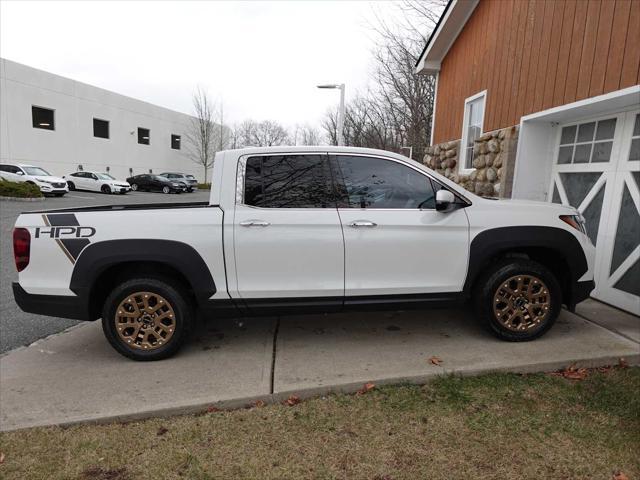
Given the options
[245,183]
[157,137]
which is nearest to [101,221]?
[245,183]

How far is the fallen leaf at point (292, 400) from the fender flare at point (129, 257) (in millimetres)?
1312

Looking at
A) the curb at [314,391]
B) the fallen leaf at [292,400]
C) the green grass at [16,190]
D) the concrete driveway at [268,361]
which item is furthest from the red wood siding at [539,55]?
the green grass at [16,190]

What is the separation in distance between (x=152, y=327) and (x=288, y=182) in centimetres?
179

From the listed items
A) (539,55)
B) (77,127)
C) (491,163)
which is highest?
(77,127)

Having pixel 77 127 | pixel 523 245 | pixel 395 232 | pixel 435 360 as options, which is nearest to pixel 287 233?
pixel 395 232

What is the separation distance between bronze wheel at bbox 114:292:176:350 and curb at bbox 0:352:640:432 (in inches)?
33.8

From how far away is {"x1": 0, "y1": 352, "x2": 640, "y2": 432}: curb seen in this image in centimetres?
316

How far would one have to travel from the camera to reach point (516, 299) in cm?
411

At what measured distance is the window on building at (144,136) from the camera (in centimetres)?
3772

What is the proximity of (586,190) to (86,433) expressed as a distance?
6.09 meters

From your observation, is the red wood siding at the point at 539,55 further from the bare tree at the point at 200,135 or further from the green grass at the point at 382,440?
the bare tree at the point at 200,135

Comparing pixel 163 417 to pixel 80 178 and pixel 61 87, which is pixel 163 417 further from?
pixel 61 87

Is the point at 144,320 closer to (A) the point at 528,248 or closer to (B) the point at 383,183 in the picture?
(B) the point at 383,183

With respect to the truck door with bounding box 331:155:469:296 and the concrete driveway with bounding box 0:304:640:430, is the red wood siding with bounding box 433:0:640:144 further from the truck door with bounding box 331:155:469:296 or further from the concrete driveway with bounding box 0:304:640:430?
the concrete driveway with bounding box 0:304:640:430
